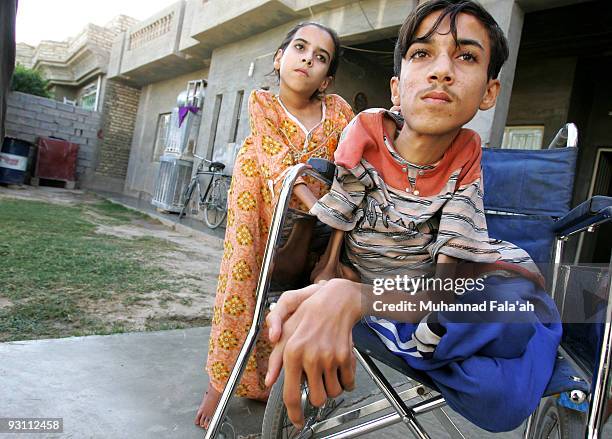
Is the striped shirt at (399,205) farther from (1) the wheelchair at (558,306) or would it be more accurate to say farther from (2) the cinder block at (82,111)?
(2) the cinder block at (82,111)

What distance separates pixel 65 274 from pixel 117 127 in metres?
11.3

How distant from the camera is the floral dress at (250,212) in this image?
5.31 feet

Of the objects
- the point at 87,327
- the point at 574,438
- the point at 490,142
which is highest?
the point at 490,142

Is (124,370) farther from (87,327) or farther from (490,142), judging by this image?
(490,142)

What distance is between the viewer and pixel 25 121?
37.9 feet

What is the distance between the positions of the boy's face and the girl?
63cm

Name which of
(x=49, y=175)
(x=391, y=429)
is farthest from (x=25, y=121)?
(x=391, y=429)

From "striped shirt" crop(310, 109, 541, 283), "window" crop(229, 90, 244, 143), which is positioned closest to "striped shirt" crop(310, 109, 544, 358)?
"striped shirt" crop(310, 109, 541, 283)

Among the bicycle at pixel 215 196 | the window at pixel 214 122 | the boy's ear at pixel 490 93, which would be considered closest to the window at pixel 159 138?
the window at pixel 214 122

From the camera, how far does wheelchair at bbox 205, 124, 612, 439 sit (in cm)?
86

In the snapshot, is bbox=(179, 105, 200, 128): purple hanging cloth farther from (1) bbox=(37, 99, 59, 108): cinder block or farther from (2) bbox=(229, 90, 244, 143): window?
(1) bbox=(37, 99, 59, 108): cinder block

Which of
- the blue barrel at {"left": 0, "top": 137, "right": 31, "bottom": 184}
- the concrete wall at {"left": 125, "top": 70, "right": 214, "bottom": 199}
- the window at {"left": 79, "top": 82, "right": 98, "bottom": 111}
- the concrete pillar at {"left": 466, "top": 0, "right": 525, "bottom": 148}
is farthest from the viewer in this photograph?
the window at {"left": 79, "top": 82, "right": 98, "bottom": 111}

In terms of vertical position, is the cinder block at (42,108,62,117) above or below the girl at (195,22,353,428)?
above

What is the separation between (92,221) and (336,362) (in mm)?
6334
